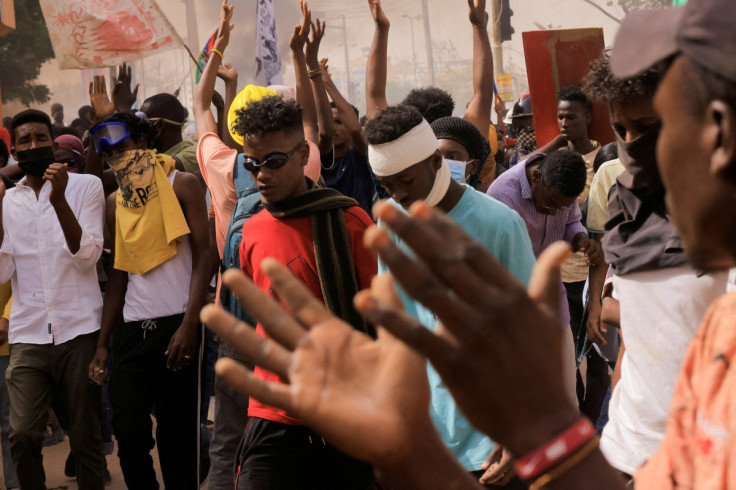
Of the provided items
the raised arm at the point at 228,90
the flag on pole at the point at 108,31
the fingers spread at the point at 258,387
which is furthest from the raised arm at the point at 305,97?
the fingers spread at the point at 258,387

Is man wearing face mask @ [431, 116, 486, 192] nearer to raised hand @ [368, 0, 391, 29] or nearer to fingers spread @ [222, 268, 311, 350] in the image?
raised hand @ [368, 0, 391, 29]

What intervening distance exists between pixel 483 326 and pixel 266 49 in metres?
6.92

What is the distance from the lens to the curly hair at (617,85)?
2.66 meters

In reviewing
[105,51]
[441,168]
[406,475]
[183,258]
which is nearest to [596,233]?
[441,168]

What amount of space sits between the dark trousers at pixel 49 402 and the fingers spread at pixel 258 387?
4275mm

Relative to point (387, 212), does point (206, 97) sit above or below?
below

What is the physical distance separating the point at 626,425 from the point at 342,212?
1.52 m

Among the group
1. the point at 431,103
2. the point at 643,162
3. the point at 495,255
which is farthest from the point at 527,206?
the point at 643,162

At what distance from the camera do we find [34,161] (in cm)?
557

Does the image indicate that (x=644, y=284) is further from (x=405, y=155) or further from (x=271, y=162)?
(x=271, y=162)

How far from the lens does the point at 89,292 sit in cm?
551


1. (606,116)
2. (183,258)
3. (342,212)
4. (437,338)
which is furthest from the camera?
(606,116)

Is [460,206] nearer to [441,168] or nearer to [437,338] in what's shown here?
[441,168]

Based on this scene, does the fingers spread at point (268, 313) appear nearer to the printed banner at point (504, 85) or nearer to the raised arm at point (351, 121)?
the raised arm at point (351, 121)
